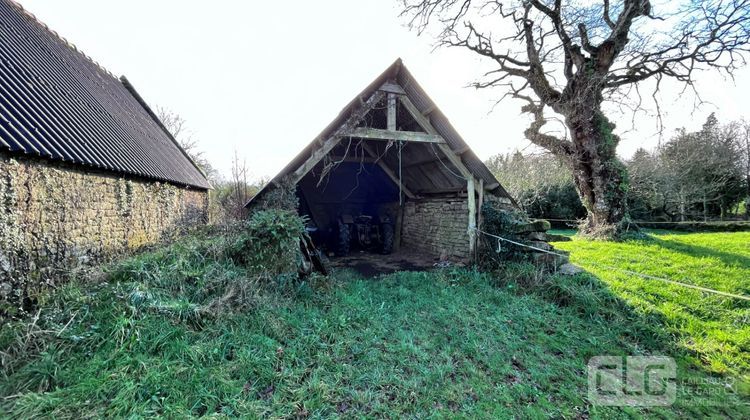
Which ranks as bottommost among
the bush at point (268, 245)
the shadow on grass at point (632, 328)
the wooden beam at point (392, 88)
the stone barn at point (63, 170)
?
the shadow on grass at point (632, 328)

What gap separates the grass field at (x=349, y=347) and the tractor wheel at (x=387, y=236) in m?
4.15

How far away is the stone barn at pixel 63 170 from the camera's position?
3.59 m

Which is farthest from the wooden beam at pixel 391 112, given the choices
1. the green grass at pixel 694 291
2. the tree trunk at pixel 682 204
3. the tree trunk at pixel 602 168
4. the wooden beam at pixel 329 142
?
the tree trunk at pixel 682 204

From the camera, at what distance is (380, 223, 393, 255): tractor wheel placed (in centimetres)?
969

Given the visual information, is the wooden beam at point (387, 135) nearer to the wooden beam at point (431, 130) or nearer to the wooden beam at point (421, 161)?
the wooden beam at point (431, 130)

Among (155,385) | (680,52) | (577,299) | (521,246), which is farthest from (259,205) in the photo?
(680,52)

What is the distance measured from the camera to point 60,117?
509cm

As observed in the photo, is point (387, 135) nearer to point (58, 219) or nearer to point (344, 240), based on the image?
point (344, 240)

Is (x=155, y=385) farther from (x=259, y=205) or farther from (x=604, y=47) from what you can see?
(x=604, y=47)

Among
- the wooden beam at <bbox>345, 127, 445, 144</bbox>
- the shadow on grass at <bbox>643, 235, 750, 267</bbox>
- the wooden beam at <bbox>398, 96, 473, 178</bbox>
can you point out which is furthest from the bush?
the shadow on grass at <bbox>643, 235, 750, 267</bbox>

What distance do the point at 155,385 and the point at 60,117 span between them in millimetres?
5196

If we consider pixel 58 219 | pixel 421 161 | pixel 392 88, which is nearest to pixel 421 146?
pixel 421 161

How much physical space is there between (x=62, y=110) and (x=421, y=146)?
24.0 ft

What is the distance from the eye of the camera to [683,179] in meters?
15.9
